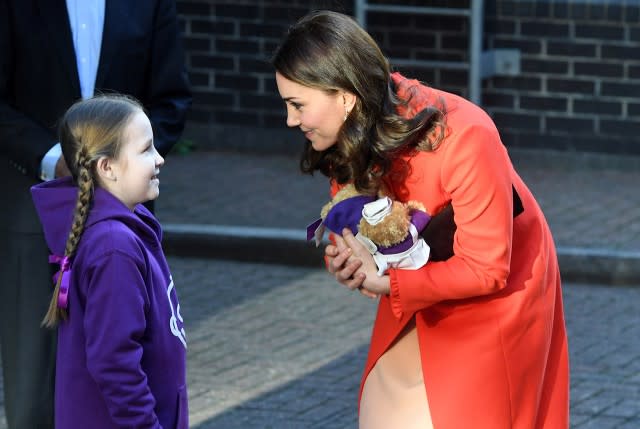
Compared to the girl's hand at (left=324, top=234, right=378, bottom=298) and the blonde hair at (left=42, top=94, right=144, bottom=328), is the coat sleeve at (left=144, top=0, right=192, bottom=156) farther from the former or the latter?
the girl's hand at (left=324, top=234, right=378, bottom=298)

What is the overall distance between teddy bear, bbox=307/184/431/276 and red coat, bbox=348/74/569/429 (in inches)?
1.5

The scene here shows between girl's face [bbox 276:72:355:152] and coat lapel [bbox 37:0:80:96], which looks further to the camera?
coat lapel [bbox 37:0:80:96]

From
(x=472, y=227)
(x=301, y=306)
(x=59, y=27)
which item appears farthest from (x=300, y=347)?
(x=472, y=227)

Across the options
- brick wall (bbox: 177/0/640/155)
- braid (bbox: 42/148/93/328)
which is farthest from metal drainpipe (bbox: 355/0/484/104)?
braid (bbox: 42/148/93/328)

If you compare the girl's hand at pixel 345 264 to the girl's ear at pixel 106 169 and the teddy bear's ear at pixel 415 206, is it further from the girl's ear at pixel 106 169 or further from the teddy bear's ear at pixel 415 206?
the girl's ear at pixel 106 169

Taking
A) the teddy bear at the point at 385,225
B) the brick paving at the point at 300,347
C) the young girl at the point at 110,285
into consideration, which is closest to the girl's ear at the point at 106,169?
the young girl at the point at 110,285

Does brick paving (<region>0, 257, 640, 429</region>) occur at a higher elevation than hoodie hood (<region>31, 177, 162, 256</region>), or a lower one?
lower

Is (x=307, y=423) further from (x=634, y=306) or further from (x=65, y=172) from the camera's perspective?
(x=634, y=306)

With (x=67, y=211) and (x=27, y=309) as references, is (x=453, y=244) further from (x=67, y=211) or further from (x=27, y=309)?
(x=27, y=309)

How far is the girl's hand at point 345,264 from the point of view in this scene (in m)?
3.41

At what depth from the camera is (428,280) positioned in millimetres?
3336

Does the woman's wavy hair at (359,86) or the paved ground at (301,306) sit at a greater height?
the woman's wavy hair at (359,86)

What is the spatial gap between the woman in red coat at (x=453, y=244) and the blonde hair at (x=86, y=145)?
1.43 feet

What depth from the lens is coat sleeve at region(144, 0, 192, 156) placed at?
4527mm
